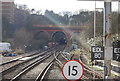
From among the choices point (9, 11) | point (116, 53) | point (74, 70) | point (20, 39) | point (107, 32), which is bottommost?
point (20, 39)

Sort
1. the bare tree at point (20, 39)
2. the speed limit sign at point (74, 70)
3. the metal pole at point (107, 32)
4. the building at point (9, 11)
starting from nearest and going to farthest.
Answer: the speed limit sign at point (74, 70)
the metal pole at point (107, 32)
the bare tree at point (20, 39)
the building at point (9, 11)

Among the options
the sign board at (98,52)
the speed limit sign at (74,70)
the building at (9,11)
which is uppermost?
the building at (9,11)

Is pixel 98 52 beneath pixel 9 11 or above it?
beneath

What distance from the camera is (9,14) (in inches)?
1635

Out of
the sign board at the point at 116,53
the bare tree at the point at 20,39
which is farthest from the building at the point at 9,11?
the sign board at the point at 116,53

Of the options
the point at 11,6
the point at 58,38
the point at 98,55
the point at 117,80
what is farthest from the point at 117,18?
the point at 58,38

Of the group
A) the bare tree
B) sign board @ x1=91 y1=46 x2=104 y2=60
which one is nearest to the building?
the bare tree

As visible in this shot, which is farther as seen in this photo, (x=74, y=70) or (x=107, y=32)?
(x=107, y=32)

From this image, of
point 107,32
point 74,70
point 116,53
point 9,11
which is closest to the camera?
point 74,70

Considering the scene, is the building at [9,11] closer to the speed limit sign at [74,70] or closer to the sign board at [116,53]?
the speed limit sign at [74,70]

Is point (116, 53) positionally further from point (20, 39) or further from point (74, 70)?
point (20, 39)

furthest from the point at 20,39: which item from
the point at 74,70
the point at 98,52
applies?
the point at 74,70

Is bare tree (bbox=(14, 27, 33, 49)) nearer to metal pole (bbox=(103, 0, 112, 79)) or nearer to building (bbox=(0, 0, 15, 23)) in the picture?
building (bbox=(0, 0, 15, 23))

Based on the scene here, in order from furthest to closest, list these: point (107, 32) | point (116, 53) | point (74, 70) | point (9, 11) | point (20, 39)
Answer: point (9, 11)
point (20, 39)
point (107, 32)
point (116, 53)
point (74, 70)
